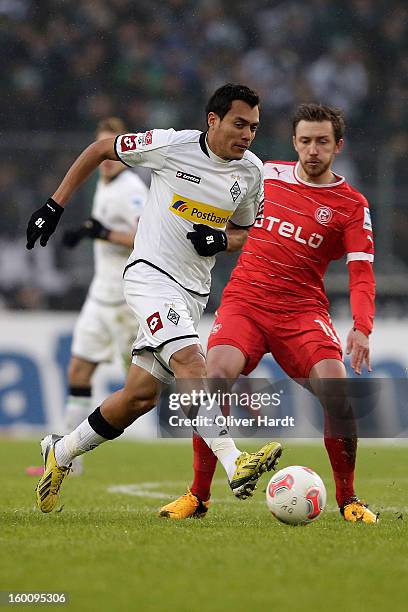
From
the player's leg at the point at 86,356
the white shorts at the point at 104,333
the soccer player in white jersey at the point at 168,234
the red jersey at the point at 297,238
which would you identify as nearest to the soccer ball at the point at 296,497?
the soccer player in white jersey at the point at 168,234

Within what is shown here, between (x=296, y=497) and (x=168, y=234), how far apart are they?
143cm

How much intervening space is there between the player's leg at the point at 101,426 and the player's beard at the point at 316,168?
5.20 ft

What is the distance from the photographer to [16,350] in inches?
491

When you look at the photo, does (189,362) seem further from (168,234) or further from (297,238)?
(297,238)

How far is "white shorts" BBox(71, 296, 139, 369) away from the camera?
928 cm

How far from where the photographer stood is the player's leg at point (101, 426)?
545 cm

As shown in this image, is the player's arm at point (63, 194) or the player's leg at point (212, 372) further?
Result: the player's leg at point (212, 372)

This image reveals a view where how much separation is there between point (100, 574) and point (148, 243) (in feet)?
7.05

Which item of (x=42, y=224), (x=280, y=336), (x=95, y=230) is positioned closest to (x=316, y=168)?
(x=280, y=336)

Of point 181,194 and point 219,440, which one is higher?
point 181,194

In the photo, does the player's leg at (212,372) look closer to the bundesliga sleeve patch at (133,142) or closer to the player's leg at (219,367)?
the player's leg at (219,367)

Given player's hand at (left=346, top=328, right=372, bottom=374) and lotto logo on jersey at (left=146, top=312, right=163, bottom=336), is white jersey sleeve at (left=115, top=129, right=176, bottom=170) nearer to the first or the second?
lotto logo on jersey at (left=146, top=312, right=163, bottom=336)

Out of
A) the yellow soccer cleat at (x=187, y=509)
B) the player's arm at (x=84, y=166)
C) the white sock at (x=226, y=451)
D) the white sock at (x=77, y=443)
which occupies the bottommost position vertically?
the yellow soccer cleat at (x=187, y=509)

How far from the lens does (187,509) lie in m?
5.96
